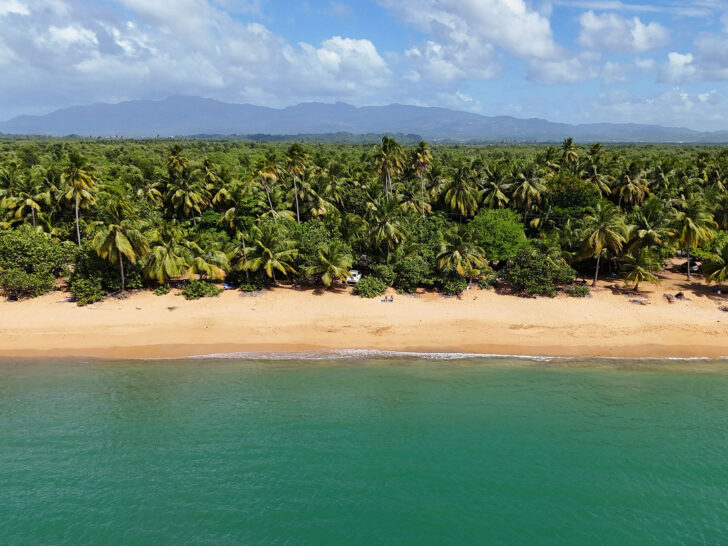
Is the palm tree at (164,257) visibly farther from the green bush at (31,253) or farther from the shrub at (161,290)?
the green bush at (31,253)

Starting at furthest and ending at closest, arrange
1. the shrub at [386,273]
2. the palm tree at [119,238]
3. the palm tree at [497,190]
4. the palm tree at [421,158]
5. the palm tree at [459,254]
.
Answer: the palm tree at [497,190], the palm tree at [421,158], the shrub at [386,273], the palm tree at [459,254], the palm tree at [119,238]

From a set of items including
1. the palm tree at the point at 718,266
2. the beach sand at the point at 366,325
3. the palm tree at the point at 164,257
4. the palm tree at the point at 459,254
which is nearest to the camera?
the beach sand at the point at 366,325

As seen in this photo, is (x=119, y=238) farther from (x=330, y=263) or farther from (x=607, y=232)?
(x=607, y=232)

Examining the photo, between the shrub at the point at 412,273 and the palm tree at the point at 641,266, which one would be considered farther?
the shrub at the point at 412,273

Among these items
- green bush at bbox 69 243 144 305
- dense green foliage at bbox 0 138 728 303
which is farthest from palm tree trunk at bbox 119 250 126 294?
green bush at bbox 69 243 144 305

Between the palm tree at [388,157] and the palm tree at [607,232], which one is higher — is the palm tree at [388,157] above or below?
above

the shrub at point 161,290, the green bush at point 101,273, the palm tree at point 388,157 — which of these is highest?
the palm tree at point 388,157

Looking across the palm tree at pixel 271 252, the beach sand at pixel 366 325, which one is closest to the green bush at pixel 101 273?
the beach sand at pixel 366 325

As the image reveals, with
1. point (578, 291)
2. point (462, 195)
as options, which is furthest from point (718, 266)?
point (462, 195)

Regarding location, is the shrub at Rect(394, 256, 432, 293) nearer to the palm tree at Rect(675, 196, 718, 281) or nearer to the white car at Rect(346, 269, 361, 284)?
the white car at Rect(346, 269, 361, 284)
